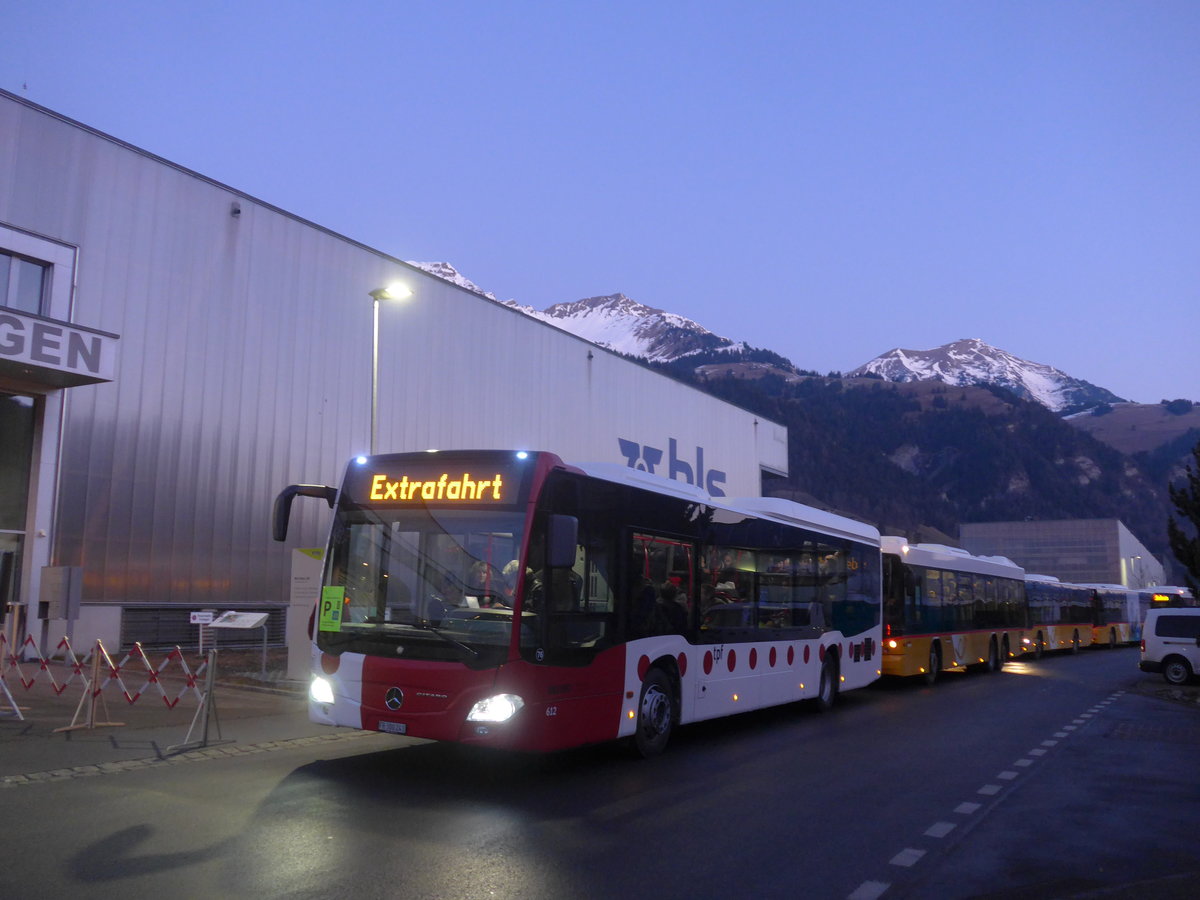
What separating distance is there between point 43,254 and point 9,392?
301cm

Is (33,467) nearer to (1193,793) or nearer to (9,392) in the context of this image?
(9,392)

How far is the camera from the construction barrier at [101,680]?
11.4 m

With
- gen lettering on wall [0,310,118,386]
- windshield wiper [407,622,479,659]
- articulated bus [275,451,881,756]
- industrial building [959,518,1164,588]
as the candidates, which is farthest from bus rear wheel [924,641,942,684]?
industrial building [959,518,1164,588]

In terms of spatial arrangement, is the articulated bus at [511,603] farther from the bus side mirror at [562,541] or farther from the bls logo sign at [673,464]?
the bls logo sign at [673,464]

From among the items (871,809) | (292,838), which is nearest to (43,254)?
(292,838)

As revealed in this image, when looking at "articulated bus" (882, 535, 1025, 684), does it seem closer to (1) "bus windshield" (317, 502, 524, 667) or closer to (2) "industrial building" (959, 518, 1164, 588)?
(1) "bus windshield" (317, 502, 524, 667)

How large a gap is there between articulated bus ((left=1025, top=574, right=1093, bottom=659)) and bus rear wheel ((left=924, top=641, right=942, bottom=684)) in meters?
10.7

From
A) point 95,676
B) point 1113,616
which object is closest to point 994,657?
point 95,676

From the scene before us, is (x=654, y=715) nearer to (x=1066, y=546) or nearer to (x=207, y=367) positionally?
(x=207, y=367)

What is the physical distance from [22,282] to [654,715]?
17.8 m

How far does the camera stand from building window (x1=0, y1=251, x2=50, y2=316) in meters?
21.2

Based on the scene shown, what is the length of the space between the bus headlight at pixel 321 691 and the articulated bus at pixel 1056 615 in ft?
88.6

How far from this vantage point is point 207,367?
83.6 ft

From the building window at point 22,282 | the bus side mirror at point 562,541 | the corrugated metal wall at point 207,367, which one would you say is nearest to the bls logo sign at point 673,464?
the corrugated metal wall at point 207,367
